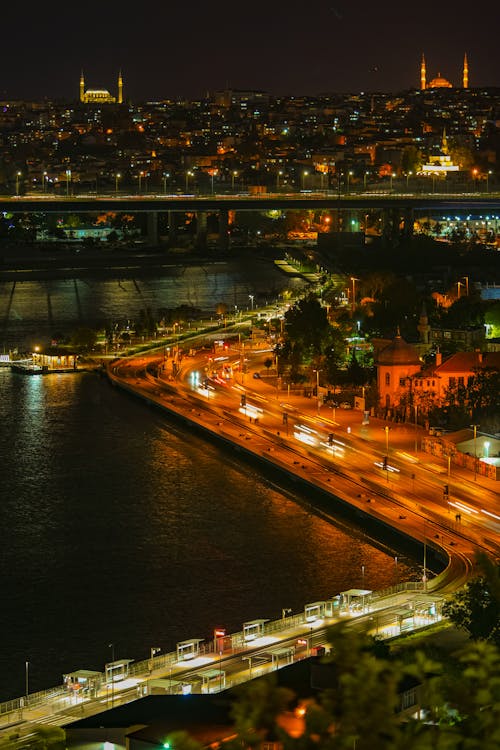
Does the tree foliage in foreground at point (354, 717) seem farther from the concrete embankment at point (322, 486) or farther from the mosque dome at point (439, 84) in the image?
the mosque dome at point (439, 84)

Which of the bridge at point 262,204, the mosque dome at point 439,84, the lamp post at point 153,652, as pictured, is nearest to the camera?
the lamp post at point 153,652

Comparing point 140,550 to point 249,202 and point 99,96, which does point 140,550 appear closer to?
point 249,202

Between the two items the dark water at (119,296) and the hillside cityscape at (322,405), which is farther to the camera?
the dark water at (119,296)

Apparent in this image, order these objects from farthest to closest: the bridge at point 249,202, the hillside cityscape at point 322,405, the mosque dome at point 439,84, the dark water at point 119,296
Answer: the mosque dome at point 439,84, the bridge at point 249,202, the dark water at point 119,296, the hillside cityscape at point 322,405

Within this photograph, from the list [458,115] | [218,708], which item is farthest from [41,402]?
[458,115]

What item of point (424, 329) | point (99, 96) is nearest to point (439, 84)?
point (99, 96)

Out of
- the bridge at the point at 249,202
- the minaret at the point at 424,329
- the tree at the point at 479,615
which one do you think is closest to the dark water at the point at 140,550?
the tree at the point at 479,615
